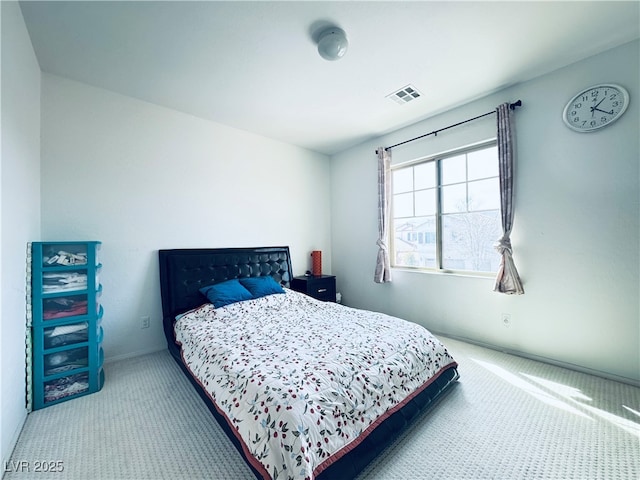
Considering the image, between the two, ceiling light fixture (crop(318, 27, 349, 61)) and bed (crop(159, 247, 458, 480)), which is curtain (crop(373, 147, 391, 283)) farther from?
ceiling light fixture (crop(318, 27, 349, 61))

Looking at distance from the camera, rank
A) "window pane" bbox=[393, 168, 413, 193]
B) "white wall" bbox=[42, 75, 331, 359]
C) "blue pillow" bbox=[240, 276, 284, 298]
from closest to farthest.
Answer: "white wall" bbox=[42, 75, 331, 359], "blue pillow" bbox=[240, 276, 284, 298], "window pane" bbox=[393, 168, 413, 193]

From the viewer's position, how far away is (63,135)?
91.0 inches

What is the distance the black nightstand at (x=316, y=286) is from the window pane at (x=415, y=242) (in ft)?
3.50

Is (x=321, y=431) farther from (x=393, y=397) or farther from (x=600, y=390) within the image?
(x=600, y=390)

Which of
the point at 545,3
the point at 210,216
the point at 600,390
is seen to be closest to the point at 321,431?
the point at 600,390

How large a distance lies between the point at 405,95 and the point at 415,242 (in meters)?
1.82

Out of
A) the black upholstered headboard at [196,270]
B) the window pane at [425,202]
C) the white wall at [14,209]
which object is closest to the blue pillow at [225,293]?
the black upholstered headboard at [196,270]

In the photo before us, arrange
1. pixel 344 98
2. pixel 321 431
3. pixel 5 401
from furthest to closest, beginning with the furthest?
pixel 344 98 < pixel 5 401 < pixel 321 431

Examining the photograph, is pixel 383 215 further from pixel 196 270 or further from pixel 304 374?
pixel 304 374

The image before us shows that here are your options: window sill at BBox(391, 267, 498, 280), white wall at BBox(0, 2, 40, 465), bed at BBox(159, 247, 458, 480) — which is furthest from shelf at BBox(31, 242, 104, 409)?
window sill at BBox(391, 267, 498, 280)

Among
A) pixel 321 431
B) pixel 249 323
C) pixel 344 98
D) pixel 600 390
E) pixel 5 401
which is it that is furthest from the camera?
pixel 344 98

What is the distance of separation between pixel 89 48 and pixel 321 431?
3.13 meters

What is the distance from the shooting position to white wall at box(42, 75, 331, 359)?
232 cm

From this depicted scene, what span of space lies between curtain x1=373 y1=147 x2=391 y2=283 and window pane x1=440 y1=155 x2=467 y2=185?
0.74m
